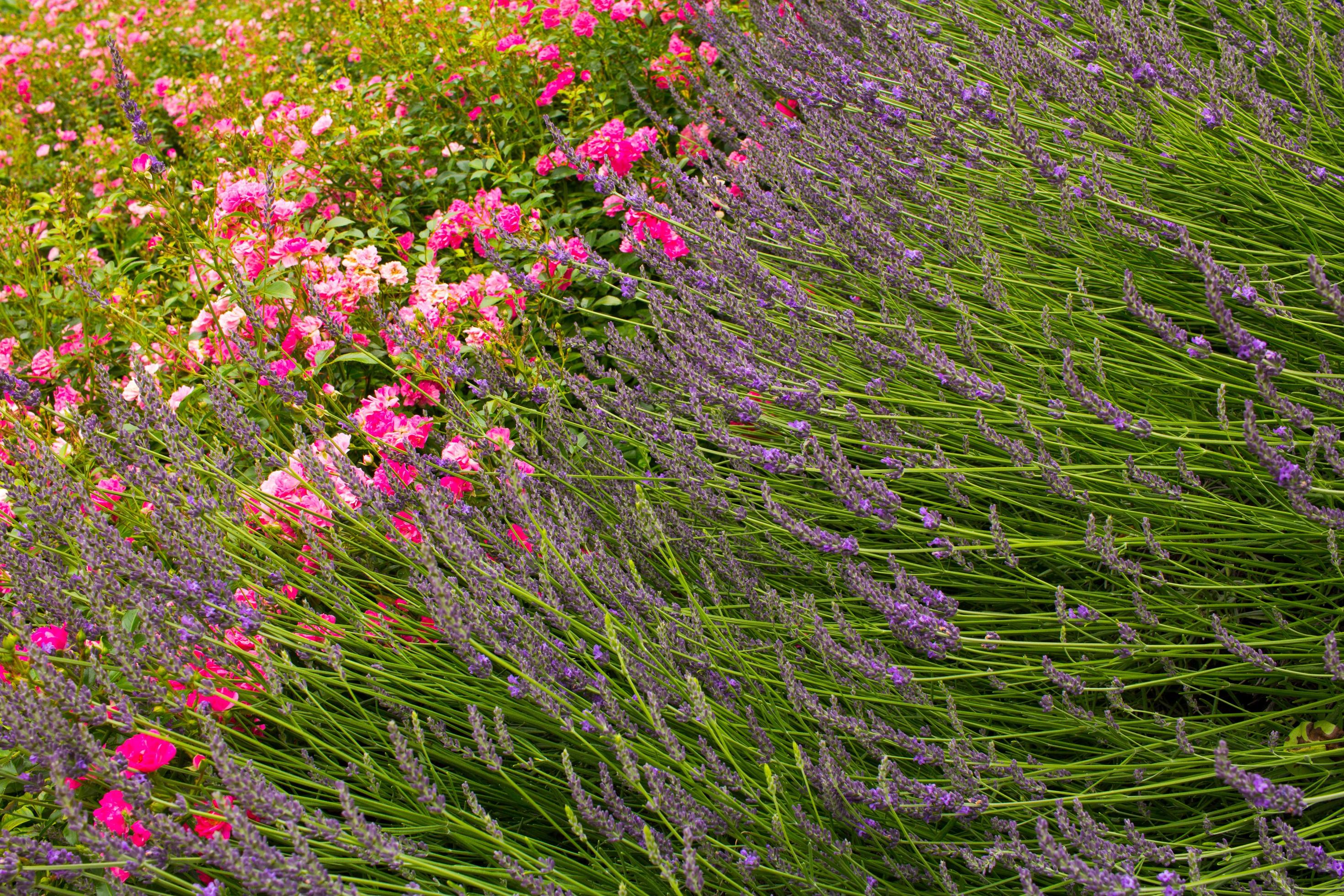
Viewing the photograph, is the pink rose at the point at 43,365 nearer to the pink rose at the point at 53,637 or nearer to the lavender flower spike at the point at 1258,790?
the pink rose at the point at 53,637

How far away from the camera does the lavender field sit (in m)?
1.18

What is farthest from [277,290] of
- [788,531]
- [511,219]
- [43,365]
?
[788,531]

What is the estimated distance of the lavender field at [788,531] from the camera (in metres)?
1.18

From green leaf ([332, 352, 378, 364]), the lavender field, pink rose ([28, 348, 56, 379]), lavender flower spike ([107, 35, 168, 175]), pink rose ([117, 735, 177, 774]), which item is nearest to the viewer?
the lavender field

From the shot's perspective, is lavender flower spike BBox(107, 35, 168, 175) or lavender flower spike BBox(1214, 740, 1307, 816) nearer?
lavender flower spike BBox(1214, 740, 1307, 816)

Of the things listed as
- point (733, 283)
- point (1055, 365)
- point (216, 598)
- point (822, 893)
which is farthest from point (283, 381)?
point (1055, 365)

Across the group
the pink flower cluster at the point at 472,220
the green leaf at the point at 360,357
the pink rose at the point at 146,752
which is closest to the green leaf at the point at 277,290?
the green leaf at the point at 360,357

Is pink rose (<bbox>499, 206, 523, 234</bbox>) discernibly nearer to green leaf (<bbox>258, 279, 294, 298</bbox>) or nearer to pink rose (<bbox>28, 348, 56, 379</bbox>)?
green leaf (<bbox>258, 279, 294, 298</bbox>)

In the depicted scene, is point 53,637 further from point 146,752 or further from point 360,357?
point 360,357

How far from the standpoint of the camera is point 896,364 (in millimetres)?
1559

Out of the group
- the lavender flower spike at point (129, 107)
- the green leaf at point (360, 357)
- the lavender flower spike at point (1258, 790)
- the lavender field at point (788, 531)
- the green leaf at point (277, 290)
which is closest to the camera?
the lavender flower spike at point (1258, 790)

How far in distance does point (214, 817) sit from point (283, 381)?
2.77ft

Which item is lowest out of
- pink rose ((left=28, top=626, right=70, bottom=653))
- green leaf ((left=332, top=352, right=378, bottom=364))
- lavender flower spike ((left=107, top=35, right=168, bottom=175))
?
pink rose ((left=28, top=626, right=70, bottom=653))

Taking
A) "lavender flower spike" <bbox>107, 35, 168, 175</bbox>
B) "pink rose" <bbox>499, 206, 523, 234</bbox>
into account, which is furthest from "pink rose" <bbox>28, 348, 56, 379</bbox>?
"pink rose" <bbox>499, 206, 523, 234</bbox>
